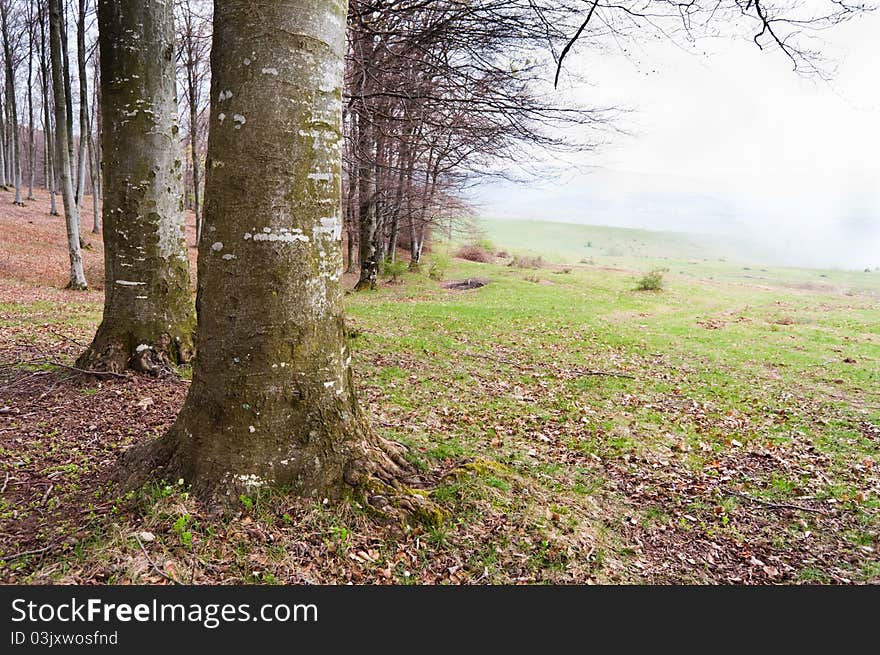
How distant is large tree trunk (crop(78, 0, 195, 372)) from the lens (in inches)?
223

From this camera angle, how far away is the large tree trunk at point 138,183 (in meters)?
5.67

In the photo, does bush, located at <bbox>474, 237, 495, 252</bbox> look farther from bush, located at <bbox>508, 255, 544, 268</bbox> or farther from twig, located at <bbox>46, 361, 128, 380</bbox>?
twig, located at <bbox>46, 361, 128, 380</bbox>

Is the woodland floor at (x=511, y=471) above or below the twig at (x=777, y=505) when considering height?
above

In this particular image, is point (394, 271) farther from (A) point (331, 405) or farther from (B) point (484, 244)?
(A) point (331, 405)

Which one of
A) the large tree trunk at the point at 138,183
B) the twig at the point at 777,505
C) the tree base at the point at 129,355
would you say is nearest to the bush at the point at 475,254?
the large tree trunk at the point at 138,183

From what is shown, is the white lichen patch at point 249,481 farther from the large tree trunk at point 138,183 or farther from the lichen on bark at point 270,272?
the large tree trunk at point 138,183

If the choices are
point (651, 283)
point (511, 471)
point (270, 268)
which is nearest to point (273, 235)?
point (270, 268)

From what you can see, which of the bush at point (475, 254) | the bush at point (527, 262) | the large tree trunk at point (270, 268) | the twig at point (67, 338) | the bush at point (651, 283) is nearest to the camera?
the large tree trunk at point (270, 268)

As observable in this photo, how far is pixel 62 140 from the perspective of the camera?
1323 centimetres

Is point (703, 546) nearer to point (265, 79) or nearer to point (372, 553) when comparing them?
point (372, 553)

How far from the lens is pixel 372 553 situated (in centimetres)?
327

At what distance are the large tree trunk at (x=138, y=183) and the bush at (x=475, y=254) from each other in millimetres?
34433

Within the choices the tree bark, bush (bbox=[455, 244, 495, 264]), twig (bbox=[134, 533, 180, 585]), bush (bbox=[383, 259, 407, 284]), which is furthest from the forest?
bush (bbox=[455, 244, 495, 264])

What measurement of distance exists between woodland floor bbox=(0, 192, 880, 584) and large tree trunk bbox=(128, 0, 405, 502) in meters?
0.32
